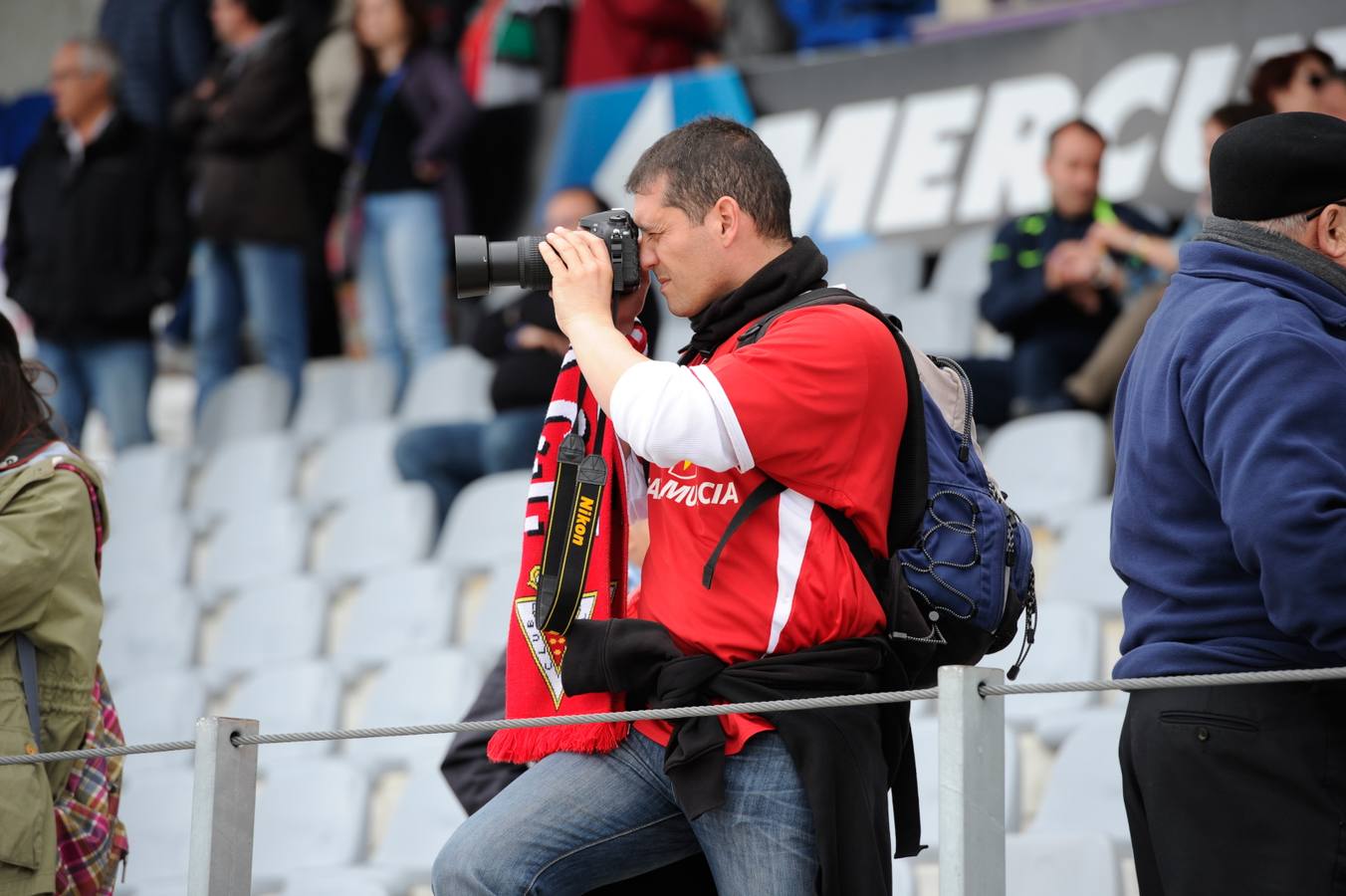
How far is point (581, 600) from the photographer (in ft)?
7.14

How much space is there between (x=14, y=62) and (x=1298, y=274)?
26.1 feet

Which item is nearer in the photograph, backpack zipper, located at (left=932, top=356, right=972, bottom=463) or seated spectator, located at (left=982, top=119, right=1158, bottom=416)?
backpack zipper, located at (left=932, top=356, right=972, bottom=463)

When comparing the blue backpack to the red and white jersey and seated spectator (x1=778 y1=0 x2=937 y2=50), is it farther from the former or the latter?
seated spectator (x1=778 y1=0 x2=937 y2=50)

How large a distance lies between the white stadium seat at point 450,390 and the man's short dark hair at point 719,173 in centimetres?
378

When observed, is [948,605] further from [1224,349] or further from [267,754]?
[267,754]

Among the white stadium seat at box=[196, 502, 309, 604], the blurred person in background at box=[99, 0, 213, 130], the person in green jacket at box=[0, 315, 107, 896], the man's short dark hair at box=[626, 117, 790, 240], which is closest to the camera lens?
the man's short dark hair at box=[626, 117, 790, 240]

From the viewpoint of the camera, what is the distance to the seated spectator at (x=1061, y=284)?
4707 millimetres

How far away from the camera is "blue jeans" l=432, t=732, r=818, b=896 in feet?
6.68

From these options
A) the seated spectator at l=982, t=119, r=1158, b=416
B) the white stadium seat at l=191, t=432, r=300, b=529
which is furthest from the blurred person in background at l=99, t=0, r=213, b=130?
the seated spectator at l=982, t=119, r=1158, b=416

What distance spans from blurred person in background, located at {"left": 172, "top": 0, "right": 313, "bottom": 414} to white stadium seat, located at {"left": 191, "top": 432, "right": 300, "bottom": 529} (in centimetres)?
42

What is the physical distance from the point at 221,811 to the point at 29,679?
1.68ft

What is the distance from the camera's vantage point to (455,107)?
243 inches

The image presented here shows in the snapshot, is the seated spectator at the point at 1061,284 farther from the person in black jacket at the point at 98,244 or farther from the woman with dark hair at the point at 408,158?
the person in black jacket at the point at 98,244

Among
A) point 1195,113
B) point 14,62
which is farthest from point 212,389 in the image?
point 1195,113
